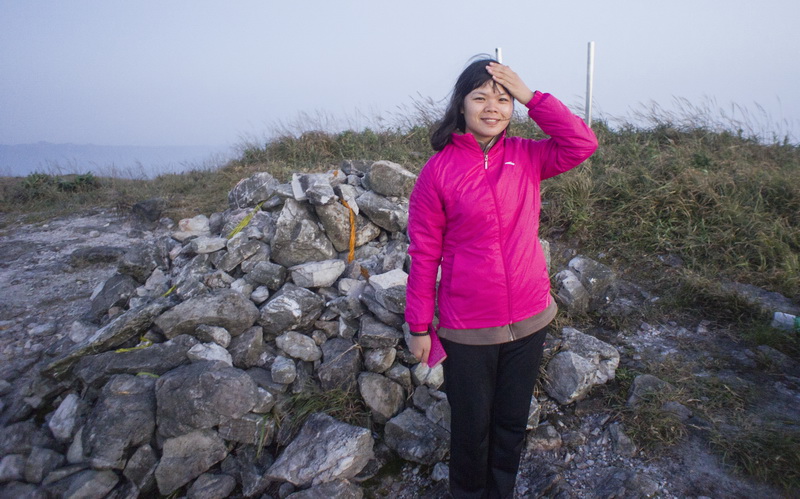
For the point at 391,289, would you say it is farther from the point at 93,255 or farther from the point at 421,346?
the point at 93,255

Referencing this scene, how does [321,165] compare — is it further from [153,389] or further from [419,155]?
[153,389]

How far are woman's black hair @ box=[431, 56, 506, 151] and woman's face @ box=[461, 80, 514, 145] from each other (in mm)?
28

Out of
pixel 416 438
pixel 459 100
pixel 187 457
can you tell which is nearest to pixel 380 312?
pixel 416 438

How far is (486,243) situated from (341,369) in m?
1.64

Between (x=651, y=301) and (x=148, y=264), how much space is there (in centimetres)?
426

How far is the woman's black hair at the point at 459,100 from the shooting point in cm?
189

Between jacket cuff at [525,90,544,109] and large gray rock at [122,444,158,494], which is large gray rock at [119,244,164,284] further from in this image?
jacket cuff at [525,90,544,109]

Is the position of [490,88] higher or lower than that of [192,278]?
higher

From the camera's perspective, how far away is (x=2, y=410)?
308 cm

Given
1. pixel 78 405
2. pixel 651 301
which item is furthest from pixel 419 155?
pixel 78 405

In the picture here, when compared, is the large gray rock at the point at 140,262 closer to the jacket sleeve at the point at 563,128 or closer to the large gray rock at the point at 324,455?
the large gray rock at the point at 324,455

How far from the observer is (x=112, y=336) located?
310cm

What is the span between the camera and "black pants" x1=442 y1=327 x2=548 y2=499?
2.00m

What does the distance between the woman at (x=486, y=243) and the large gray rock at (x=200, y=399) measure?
1.39m
